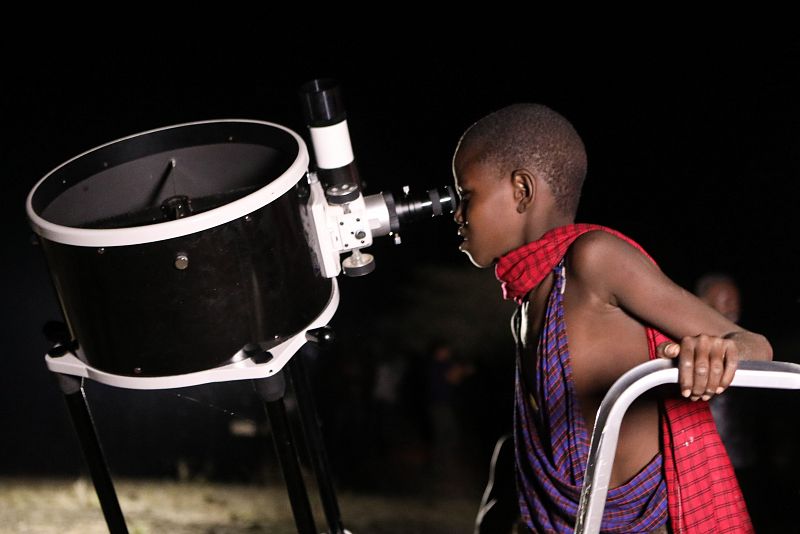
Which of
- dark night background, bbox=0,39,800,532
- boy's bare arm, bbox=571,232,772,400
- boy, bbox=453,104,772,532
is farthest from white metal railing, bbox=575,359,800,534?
dark night background, bbox=0,39,800,532

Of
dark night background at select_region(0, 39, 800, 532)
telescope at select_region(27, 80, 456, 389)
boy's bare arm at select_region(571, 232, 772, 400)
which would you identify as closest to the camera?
telescope at select_region(27, 80, 456, 389)

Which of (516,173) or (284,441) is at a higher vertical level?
(516,173)

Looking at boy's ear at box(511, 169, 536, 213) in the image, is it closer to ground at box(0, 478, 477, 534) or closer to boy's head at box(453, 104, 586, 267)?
boy's head at box(453, 104, 586, 267)

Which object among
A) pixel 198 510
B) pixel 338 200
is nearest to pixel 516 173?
pixel 338 200

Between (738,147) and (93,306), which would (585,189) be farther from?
(93,306)

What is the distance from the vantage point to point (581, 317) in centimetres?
119

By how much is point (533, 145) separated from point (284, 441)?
1.91 ft

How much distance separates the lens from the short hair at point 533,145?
120 cm

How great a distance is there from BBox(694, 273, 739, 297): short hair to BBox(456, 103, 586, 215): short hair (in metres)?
0.89

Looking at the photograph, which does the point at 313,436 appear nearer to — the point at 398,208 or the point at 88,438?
the point at 88,438

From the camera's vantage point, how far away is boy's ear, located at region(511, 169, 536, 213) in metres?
1.20

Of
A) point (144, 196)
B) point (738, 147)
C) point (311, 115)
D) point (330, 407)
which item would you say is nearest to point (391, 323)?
point (330, 407)

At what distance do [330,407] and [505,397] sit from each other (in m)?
0.50

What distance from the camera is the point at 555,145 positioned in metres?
1.21
